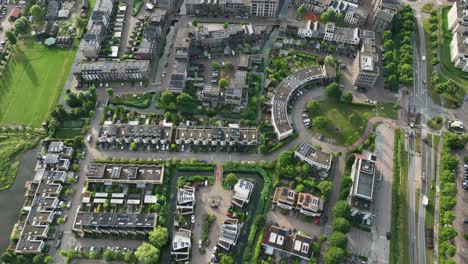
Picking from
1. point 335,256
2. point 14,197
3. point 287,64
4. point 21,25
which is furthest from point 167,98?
point 335,256

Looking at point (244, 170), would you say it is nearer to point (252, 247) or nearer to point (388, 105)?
point (252, 247)

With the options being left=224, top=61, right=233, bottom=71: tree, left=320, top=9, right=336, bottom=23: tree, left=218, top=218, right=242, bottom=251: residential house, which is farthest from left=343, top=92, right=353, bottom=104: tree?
left=218, top=218, right=242, bottom=251: residential house

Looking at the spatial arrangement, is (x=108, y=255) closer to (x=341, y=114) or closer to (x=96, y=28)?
(x=341, y=114)

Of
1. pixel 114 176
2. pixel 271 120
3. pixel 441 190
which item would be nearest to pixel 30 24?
pixel 114 176

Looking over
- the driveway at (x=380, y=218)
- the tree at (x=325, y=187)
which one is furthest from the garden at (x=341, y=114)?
the tree at (x=325, y=187)

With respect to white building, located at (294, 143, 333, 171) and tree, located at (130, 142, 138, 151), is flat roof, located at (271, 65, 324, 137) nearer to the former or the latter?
white building, located at (294, 143, 333, 171)

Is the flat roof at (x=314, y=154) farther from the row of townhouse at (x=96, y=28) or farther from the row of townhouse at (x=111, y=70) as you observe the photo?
the row of townhouse at (x=96, y=28)
